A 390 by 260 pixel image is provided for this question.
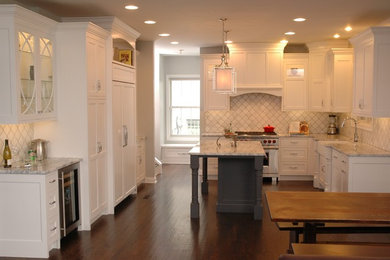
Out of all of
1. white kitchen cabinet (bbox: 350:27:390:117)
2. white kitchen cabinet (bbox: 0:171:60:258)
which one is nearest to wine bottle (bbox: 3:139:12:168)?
white kitchen cabinet (bbox: 0:171:60:258)

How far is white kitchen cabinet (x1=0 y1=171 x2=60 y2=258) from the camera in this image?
439 centimetres

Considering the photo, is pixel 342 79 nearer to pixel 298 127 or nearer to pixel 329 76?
pixel 329 76

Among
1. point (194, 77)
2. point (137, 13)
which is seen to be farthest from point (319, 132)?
point (137, 13)

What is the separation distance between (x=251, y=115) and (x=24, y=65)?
563cm

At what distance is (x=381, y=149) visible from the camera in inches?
243

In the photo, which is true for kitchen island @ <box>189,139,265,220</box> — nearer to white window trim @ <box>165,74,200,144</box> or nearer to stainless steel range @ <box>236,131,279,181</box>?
stainless steel range @ <box>236,131,279,181</box>

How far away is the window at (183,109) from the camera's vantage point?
37.1 ft

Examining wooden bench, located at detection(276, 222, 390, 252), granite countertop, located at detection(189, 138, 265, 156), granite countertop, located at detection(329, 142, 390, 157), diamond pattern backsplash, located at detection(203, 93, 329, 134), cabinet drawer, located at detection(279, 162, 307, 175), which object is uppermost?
diamond pattern backsplash, located at detection(203, 93, 329, 134)

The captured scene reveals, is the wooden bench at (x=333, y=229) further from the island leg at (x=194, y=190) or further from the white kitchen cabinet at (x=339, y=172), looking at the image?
the island leg at (x=194, y=190)

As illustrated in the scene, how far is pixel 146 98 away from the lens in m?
8.48

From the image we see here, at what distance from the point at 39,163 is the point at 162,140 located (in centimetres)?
641

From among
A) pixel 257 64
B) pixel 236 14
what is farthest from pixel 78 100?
pixel 257 64

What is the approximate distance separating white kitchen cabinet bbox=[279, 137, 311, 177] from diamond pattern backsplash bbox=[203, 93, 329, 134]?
68cm

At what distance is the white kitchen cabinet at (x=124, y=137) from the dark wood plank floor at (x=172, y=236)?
319 millimetres
